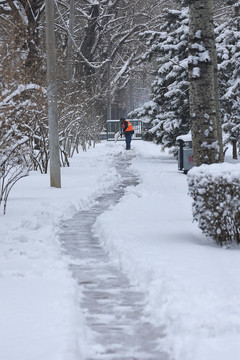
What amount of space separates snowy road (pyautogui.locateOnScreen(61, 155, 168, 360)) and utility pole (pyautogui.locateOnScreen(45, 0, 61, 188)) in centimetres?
677

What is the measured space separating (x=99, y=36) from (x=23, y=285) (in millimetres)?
31214

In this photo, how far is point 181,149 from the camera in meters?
20.3

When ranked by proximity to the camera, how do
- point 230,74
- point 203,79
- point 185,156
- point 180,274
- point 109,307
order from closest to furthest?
point 109,307 → point 180,274 → point 203,79 → point 185,156 → point 230,74

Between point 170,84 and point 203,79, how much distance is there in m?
14.7

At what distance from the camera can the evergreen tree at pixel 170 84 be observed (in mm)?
23688

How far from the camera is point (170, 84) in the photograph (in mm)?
24500

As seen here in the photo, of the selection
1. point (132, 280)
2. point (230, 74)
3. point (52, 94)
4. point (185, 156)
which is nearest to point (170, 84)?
point (230, 74)

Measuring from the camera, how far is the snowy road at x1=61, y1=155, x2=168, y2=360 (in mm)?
4684

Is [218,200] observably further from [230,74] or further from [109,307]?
[230,74]

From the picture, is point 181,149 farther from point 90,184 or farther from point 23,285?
point 23,285

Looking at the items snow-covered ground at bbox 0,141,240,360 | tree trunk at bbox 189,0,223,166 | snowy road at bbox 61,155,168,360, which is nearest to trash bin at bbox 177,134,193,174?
snow-covered ground at bbox 0,141,240,360

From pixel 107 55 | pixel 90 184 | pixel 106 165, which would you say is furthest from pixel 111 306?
pixel 107 55

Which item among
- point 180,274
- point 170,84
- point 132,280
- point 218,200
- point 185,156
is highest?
point 170,84

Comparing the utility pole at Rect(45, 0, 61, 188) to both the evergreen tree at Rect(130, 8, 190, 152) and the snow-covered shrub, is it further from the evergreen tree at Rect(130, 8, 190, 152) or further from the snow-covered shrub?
the snow-covered shrub
